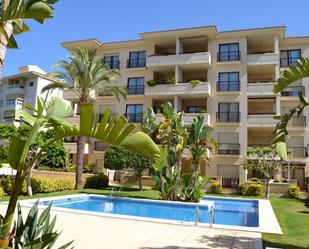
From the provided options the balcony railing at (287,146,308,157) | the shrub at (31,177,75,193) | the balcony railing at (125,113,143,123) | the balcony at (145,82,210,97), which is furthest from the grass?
the balcony railing at (125,113,143,123)

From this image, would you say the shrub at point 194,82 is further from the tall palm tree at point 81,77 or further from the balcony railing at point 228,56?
the tall palm tree at point 81,77

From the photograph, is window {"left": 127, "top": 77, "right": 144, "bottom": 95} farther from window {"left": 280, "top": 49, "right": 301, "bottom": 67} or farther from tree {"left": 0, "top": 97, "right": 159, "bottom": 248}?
tree {"left": 0, "top": 97, "right": 159, "bottom": 248}

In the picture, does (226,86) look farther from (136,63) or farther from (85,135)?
(85,135)

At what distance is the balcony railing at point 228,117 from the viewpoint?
35.4 metres

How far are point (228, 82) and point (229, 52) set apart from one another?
3.30 m

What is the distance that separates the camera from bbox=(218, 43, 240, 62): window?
36219mm

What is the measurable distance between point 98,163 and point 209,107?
A: 47.5 feet

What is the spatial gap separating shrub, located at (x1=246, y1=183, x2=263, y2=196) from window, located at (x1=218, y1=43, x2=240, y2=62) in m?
14.4

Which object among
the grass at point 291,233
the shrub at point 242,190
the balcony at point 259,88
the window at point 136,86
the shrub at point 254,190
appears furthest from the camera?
the window at point 136,86

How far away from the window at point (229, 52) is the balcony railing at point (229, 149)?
9216 millimetres

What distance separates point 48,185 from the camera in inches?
914

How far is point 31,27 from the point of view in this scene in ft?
18.5

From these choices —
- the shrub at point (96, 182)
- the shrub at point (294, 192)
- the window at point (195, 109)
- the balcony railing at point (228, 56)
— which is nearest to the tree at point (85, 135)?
the shrub at point (96, 182)

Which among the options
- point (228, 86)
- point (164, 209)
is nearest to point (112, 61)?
point (228, 86)
